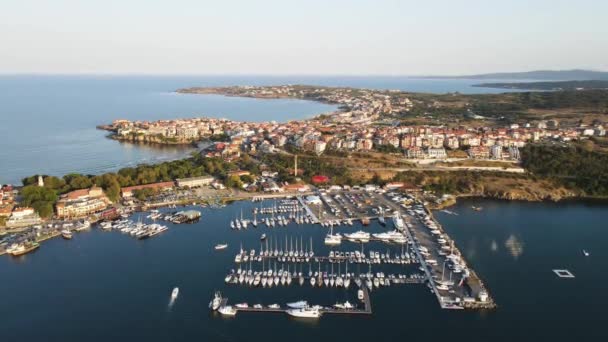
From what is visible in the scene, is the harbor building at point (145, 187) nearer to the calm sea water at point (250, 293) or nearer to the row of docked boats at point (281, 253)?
the calm sea water at point (250, 293)

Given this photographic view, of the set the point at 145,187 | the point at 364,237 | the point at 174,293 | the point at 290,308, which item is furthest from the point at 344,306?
the point at 145,187

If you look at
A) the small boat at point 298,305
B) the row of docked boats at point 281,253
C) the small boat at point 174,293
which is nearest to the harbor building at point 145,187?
the row of docked boats at point 281,253

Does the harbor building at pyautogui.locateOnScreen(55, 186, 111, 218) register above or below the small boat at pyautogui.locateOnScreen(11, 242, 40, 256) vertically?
above

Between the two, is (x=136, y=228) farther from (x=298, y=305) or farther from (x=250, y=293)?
(x=298, y=305)

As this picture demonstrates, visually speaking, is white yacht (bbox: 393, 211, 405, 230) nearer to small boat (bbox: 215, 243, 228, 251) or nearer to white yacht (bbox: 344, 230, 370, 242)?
white yacht (bbox: 344, 230, 370, 242)

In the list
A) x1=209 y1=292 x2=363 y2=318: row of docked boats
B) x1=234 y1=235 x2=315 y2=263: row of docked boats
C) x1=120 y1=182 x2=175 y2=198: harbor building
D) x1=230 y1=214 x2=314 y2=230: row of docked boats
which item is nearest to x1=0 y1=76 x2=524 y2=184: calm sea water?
x1=120 y1=182 x2=175 y2=198: harbor building

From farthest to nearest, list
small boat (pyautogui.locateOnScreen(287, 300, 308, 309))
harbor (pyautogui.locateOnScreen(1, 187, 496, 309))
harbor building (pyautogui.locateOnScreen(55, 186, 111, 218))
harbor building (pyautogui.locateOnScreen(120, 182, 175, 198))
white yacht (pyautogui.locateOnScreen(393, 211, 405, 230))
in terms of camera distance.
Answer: harbor building (pyautogui.locateOnScreen(120, 182, 175, 198)) < harbor building (pyautogui.locateOnScreen(55, 186, 111, 218)) < white yacht (pyautogui.locateOnScreen(393, 211, 405, 230)) < harbor (pyautogui.locateOnScreen(1, 187, 496, 309)) < small boat (pyautogui.locateOnScreen(287, 300, 308, 309))

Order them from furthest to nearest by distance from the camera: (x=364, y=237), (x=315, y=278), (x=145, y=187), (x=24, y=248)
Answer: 1. (x=145, y=187)
2. (x=364, y=237)
3. (x=24, y=248)
4. (x=315, y=278)

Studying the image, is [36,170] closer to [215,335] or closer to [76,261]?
[76,261]
